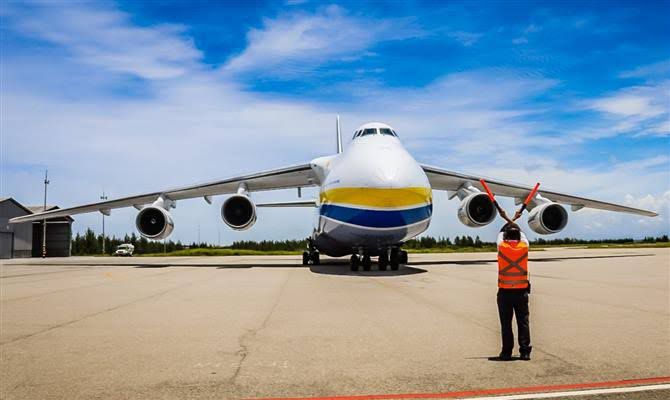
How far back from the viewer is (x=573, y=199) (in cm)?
2278

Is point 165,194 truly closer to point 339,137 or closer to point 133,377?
point 339,137

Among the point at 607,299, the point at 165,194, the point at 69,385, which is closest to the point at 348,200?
the point at 607,299

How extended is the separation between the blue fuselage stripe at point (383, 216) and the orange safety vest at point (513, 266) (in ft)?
30.4

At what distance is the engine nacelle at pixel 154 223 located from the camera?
21.4 meters

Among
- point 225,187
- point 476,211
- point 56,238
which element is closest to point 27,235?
point 56,238

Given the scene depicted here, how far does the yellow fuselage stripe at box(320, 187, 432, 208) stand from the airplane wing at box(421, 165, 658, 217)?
518cm

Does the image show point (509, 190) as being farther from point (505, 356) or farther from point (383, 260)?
point (505, 356)

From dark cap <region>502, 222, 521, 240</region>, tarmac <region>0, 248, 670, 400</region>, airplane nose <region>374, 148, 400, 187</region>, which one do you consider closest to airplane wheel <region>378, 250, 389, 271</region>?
airplane nose <region>374, 148, 400, 187</region>

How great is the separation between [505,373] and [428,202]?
37.7 feet

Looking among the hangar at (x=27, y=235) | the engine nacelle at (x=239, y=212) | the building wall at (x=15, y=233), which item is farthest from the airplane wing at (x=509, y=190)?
the building wall at (x=15, y=233)

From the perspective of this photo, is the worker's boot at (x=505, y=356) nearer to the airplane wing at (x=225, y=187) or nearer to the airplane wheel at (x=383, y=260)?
the airplane wheel at (x=383, y=260)

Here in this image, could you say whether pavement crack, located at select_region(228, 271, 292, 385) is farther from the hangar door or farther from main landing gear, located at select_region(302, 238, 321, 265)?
the hangar door

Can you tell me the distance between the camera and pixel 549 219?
21.2m

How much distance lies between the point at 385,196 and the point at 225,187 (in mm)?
9684
